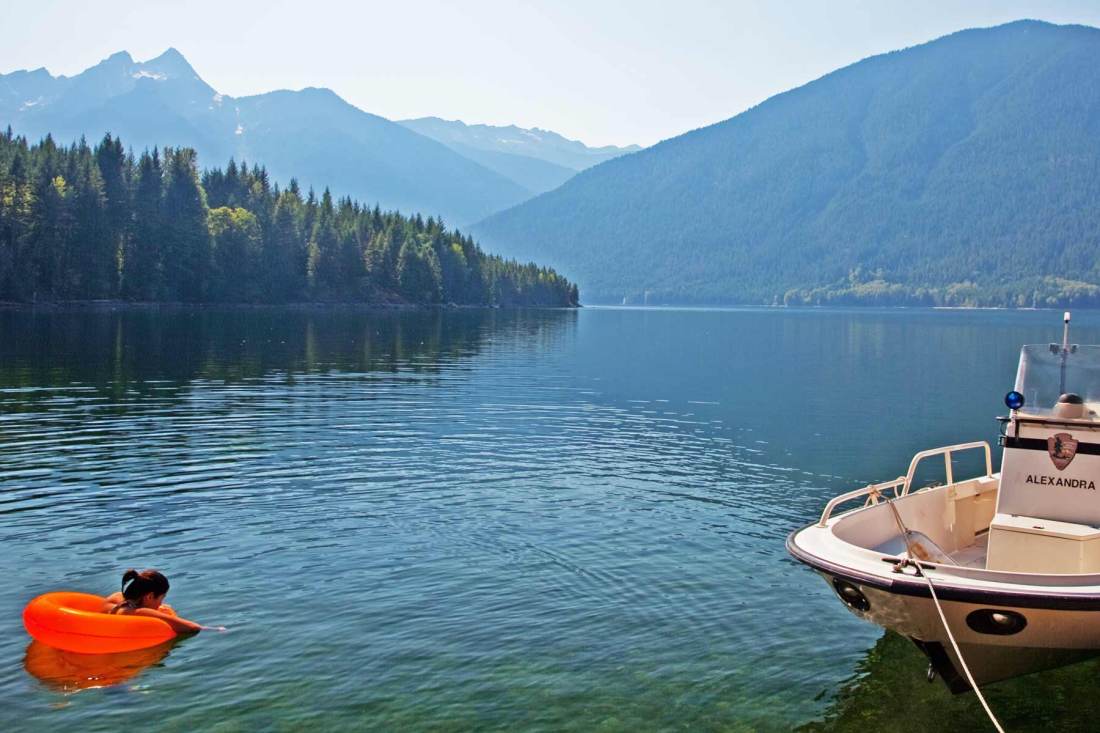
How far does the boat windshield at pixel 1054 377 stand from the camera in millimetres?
15391

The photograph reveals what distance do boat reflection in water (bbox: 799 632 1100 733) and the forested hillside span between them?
4824 inches

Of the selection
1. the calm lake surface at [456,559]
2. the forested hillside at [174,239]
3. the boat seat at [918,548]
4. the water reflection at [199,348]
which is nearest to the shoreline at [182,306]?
the forested hillside at [174,239]

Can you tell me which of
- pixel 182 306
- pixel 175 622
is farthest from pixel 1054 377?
pixel 182 306

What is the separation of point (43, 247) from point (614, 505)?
118 metres

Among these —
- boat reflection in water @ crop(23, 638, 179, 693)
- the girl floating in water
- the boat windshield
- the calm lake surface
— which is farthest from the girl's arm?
the boat windshield

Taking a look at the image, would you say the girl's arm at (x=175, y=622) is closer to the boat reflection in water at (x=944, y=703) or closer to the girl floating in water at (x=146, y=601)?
the girl floating in water at (x=146, y=601)

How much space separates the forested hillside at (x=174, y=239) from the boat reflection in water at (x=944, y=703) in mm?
122529

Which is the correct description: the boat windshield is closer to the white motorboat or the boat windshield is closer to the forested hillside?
the white motorboat

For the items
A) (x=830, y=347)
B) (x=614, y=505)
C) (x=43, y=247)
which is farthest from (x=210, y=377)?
(x=43, y=247)

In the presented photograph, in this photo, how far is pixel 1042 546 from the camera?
14.0 m

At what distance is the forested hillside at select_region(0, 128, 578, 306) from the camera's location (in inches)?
4894

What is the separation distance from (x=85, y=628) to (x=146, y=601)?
0.87 metres

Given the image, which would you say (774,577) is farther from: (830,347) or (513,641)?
(830,347)

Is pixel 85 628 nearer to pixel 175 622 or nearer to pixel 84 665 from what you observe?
pixel 84 665
